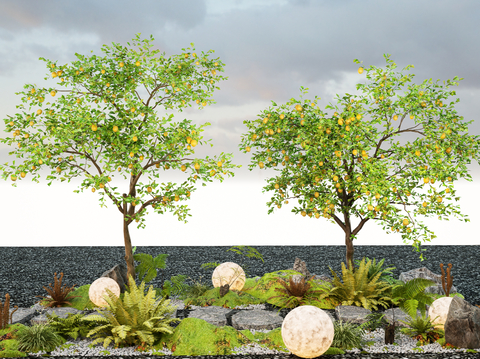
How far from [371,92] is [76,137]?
261 inches

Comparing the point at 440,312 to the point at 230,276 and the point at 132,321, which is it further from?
the point at 132,321

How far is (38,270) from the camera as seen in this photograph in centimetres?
1209

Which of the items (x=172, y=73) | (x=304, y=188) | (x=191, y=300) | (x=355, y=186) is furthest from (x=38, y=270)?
(x=355, y=186)

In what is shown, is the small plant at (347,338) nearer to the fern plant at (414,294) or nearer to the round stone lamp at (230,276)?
the fern plant at (414,294)

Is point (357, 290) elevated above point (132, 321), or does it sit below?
above

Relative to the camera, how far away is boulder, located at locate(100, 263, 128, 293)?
8.63 metres

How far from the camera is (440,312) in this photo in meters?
6.62

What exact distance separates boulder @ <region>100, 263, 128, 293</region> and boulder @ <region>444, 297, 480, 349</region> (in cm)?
632

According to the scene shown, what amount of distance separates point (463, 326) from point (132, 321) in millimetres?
4957

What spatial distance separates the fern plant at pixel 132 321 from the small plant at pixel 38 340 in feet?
1.65

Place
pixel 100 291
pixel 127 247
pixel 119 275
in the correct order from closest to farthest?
pixel 100 291 → pixel 119 275 → pixel 127 247

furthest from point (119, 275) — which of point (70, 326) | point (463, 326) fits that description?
point (463, 326)

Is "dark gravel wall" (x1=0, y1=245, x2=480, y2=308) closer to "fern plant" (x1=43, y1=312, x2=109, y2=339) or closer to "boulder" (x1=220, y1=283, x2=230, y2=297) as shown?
"boulder" (x1=220, y1=283, x2=230, y2=297)

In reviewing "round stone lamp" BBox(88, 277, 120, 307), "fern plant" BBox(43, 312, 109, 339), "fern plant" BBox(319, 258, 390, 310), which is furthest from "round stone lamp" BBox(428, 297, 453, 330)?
"round stone lamp" BBox(88, 277, 120, 307)
